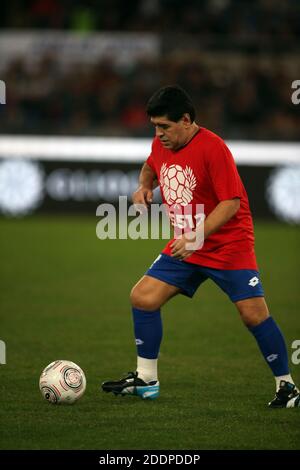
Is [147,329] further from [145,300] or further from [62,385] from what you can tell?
[62,385]

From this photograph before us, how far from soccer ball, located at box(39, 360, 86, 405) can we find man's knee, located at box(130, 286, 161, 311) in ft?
1.82

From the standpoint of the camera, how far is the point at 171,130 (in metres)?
5.82

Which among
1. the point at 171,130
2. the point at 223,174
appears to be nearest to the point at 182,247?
the point at 223,174

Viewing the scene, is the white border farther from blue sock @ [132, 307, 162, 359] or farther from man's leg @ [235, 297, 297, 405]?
man's leg @ [235, 297, 297, 405]

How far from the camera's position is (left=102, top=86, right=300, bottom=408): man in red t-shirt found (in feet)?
18.8

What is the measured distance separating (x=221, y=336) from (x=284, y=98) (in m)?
10.2

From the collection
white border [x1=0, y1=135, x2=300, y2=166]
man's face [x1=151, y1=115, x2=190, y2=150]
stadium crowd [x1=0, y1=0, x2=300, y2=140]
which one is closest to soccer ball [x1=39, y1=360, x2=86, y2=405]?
man's face [x1=151, y1=115, x2=190, y2=150]

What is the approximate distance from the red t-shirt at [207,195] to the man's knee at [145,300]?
322 millimetres

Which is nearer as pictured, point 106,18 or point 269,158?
point 269,158

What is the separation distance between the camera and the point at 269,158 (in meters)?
16.8

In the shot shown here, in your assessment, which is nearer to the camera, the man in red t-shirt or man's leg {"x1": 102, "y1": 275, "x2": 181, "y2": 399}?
the man in red t-shirt

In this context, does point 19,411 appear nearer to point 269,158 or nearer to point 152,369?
point 152,369

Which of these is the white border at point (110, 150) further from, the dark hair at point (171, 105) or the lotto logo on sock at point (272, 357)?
the lotto logo on sock at point (272, 357)
